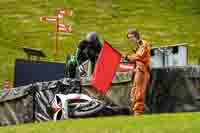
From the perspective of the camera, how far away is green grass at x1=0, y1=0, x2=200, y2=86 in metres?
44.0

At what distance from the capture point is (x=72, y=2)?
58.4 meters

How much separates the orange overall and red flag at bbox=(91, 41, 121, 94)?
0.37 m

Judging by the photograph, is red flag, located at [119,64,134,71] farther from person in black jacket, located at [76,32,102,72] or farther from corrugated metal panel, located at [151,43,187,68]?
corrugated metal panel, located at [151,43,187,68]

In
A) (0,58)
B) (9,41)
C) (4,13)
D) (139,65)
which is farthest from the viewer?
(4,13)

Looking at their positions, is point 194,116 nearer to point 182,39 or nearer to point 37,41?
point 37,41

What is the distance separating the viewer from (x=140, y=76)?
1491 cm

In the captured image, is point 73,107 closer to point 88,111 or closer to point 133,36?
point 88,111

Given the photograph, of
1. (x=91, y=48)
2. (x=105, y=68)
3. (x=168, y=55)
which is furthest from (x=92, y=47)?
(x=168, y=55)

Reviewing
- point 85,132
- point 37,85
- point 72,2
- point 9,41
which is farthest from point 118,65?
point 72,2

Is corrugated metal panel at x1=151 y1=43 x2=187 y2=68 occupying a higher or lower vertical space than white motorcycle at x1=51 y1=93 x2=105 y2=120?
higher

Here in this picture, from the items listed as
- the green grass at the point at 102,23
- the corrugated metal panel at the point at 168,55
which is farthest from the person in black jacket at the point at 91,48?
the green grass at the point at 102,23

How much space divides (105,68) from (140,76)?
27.3 inches

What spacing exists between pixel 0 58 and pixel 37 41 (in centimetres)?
751

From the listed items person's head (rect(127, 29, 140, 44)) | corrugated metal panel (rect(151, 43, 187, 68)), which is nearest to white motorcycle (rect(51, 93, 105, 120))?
person's head (rect(127, 29, 140, 44))
